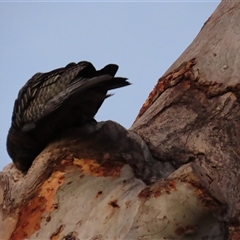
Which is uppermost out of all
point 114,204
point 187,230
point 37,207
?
point 37,207

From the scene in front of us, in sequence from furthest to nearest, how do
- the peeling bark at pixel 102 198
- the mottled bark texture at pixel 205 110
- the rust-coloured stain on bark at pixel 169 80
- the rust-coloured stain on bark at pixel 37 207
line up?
1. the rust-coloured stain on bark at pixel 169 80
2. the mottled bark texture at pixel 205 110
3. the rust-coloured stain on bark at pixel 37 207
4. the peeling bark at pixel 102 198

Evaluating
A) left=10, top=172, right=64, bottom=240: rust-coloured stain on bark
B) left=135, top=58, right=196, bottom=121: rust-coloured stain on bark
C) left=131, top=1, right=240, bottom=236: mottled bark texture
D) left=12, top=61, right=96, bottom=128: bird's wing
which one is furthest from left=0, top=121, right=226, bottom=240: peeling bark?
left=135, top=58, right=196, bottom=121: rust-coloured stain on bark

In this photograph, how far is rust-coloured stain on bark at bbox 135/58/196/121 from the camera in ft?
7.07

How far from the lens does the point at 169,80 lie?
2.19m

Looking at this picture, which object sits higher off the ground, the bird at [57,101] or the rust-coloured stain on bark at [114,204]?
the bird at [57,101]

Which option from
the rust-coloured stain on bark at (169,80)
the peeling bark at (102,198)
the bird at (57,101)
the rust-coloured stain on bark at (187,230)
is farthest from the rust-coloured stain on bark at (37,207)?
the rust-coloured stain on bark at (169,80)

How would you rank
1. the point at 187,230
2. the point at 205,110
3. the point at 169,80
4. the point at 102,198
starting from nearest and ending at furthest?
the point at 187,230 < the point at 102,198 < the point at 205,110 < the point at 169,80

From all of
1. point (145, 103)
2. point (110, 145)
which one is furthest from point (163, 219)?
point (145, 103)

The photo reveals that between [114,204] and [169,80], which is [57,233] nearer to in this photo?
[114,204]

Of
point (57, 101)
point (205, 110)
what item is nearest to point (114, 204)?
point (57, 101)

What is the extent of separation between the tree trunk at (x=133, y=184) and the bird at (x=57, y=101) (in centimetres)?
4

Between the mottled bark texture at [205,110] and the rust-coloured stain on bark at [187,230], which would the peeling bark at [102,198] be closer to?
the rust-coloured stain on bark at [187,230]

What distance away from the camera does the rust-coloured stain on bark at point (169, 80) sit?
2.16m

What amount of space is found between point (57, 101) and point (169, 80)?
0.84m
